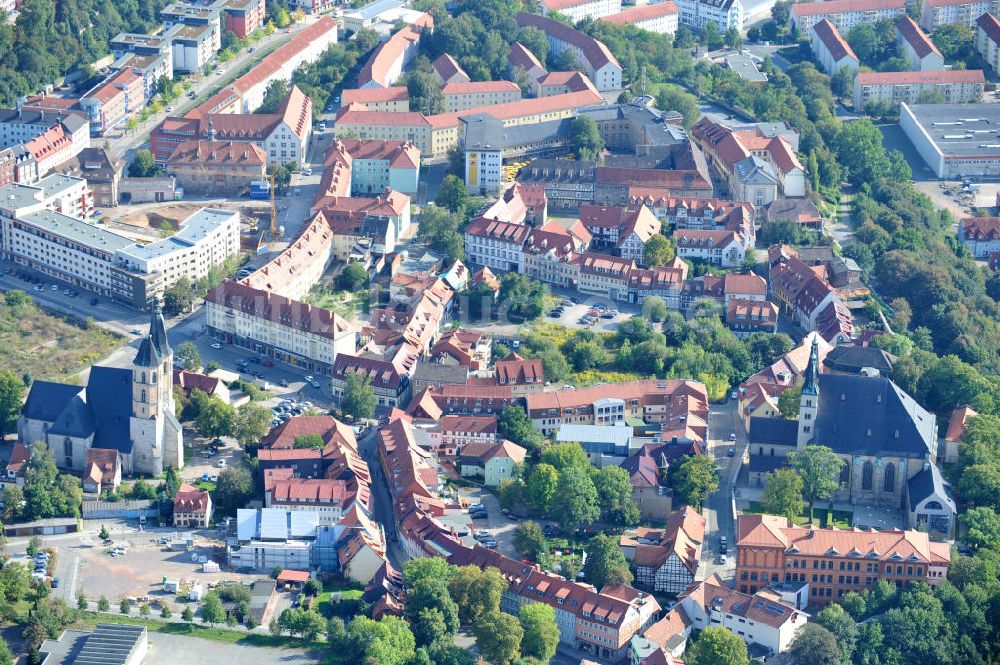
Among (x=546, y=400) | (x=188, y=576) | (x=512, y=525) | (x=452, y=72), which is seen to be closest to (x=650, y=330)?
(x=546, y=400)

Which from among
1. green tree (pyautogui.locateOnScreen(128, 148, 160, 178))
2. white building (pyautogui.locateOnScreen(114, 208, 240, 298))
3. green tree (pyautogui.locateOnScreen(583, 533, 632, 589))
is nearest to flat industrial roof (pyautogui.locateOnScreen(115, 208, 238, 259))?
white building (pyautogui.locateOnScreen(114, 208, 240, 298))

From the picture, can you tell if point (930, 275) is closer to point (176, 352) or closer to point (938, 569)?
point (938, 569)

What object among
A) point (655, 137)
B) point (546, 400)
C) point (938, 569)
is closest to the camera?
point (938, 569)

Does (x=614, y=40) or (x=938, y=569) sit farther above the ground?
(x=614, y=40)

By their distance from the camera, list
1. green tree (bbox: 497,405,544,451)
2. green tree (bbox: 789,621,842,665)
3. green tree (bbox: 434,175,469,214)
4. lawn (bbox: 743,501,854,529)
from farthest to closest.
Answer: green tree (bbox: 434,175,469,214) → green tree (bbox: 497,405,544,451) → lawn (bbox: 743,501,854,529) → green tree (bbox: 789,621,842,665)

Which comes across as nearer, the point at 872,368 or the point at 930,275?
the point at 872,368

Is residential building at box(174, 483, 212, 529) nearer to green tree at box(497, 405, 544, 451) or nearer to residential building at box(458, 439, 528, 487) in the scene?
residential building at box(458, 439, 528, 487)

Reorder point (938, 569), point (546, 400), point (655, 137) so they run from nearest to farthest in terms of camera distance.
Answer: point (938, 569) → point (546, 400) → point (655, 137)
